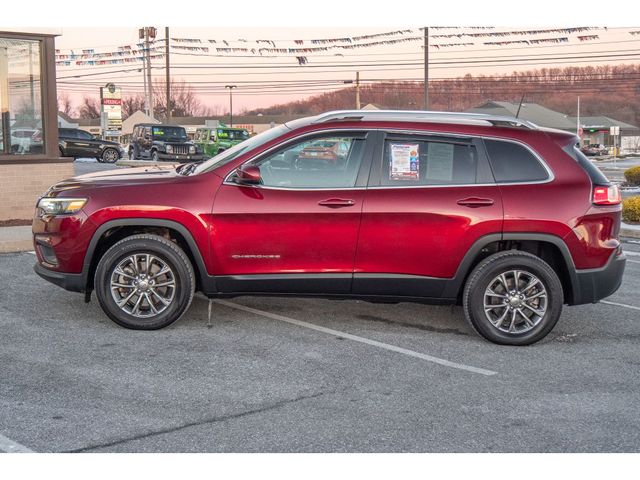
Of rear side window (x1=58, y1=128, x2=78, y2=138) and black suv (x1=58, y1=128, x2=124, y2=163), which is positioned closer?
black suv (x1=58, y1=128, x2=124, y2=163)

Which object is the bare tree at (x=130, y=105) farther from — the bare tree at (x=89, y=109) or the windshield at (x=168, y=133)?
the windshield at (x=168, y=133)

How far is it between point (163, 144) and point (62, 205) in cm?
3057

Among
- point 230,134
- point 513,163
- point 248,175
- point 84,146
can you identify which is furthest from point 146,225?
point 230,134

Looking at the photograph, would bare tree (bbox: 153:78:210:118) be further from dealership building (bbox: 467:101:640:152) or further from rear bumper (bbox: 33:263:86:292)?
rear bumper (bbox: 33:263:86:292)

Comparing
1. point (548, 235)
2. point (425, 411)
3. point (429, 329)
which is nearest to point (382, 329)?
point (429, 329)

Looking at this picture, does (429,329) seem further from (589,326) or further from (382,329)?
(589,326)

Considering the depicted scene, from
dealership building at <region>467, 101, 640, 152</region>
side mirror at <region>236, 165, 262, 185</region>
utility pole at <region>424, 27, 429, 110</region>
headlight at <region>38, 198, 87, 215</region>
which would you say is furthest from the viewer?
dealership building at <region>467, 101, 640, 152</region>

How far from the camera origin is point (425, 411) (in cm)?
516

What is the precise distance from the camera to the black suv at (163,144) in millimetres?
37000

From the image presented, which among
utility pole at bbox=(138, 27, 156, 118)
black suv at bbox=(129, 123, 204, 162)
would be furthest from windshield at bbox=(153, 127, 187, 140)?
utility pole at bbox=(138, 27, 156, 118)

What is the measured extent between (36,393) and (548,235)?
163 inches

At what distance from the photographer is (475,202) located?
681 centimetres

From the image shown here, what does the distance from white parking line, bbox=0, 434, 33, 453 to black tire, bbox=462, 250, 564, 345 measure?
12.4ft

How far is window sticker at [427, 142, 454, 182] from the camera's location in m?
6.93
